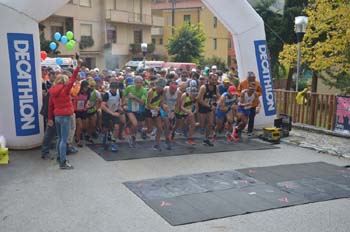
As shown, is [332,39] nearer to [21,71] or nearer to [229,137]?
[229,137]

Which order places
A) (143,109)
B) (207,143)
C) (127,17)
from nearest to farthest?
1. (143,109)
2. (207,143)
3. (127,17)

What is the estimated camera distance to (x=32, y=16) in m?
8.74

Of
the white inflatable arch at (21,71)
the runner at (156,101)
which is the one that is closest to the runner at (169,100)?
the runner at (156,101)

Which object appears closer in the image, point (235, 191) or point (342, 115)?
point (235, 191)

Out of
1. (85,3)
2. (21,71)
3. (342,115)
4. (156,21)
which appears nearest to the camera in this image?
(21,71)

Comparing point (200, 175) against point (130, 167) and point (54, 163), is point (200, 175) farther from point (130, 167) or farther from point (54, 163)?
point (54, 163)

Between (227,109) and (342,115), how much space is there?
11.0 ft

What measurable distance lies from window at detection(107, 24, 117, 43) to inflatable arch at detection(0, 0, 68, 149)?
33195mm

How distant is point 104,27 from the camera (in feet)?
133

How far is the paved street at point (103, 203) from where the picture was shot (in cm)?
515

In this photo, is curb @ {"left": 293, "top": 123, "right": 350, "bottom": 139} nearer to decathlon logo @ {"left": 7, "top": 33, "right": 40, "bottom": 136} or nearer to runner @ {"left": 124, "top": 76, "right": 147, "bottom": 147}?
runner @ {"left": 124, "top": 76, "right": 147, "bottom": 147}

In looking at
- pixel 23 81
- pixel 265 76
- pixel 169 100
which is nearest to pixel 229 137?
pixel 169 100

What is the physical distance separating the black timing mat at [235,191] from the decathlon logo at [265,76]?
419 cm

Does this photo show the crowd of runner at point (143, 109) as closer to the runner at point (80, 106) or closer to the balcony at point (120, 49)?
the runner at point (80, 106)
